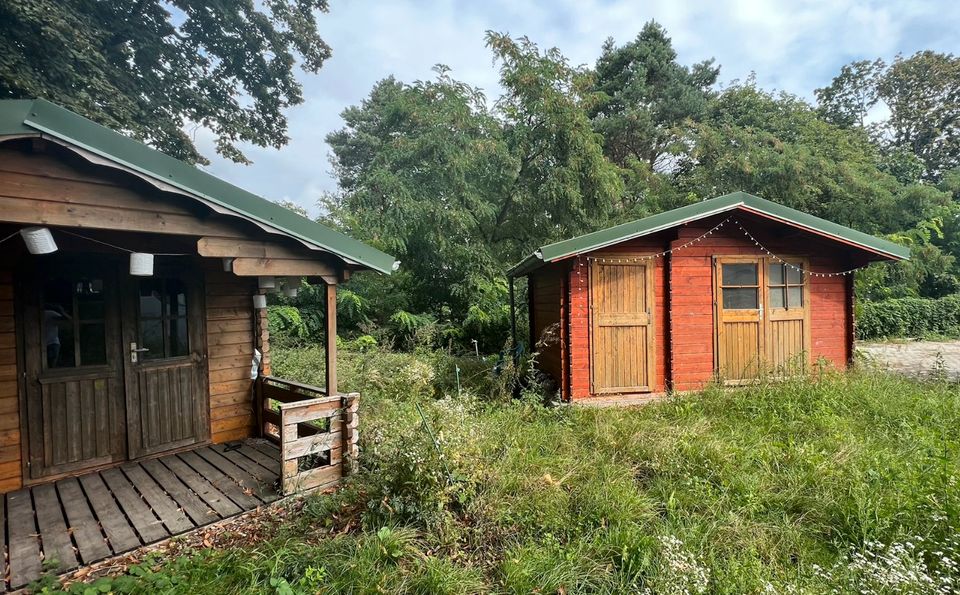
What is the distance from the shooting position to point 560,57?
11.9 meters

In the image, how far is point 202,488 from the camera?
3498 mm

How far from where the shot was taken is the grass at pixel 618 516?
2.43 metres

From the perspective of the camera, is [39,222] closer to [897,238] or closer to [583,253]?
[583,253]

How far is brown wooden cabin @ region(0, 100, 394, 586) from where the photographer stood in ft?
8.23

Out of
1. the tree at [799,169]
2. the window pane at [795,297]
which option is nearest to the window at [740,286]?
the window pane at [795,297]

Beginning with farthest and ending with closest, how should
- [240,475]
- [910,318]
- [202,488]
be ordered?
1. [910,318]
2. [240,475]
3. [202,488]

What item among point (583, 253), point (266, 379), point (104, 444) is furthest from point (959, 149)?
point (104, 444)

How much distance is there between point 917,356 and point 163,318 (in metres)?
14.2

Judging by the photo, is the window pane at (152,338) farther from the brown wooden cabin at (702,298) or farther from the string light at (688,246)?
the string light at (688,246)

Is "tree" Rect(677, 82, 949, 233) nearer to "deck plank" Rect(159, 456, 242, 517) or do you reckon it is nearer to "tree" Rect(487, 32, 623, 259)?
"tree" Rect(487, 32, 623, 259)

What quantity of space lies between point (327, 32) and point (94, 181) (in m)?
13.1

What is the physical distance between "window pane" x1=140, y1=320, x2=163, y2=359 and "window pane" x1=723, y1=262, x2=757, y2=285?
23.2 ft

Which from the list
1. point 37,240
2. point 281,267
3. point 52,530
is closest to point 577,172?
point 281,267

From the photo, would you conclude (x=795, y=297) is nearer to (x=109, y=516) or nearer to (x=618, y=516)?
(x=618, y=516)
